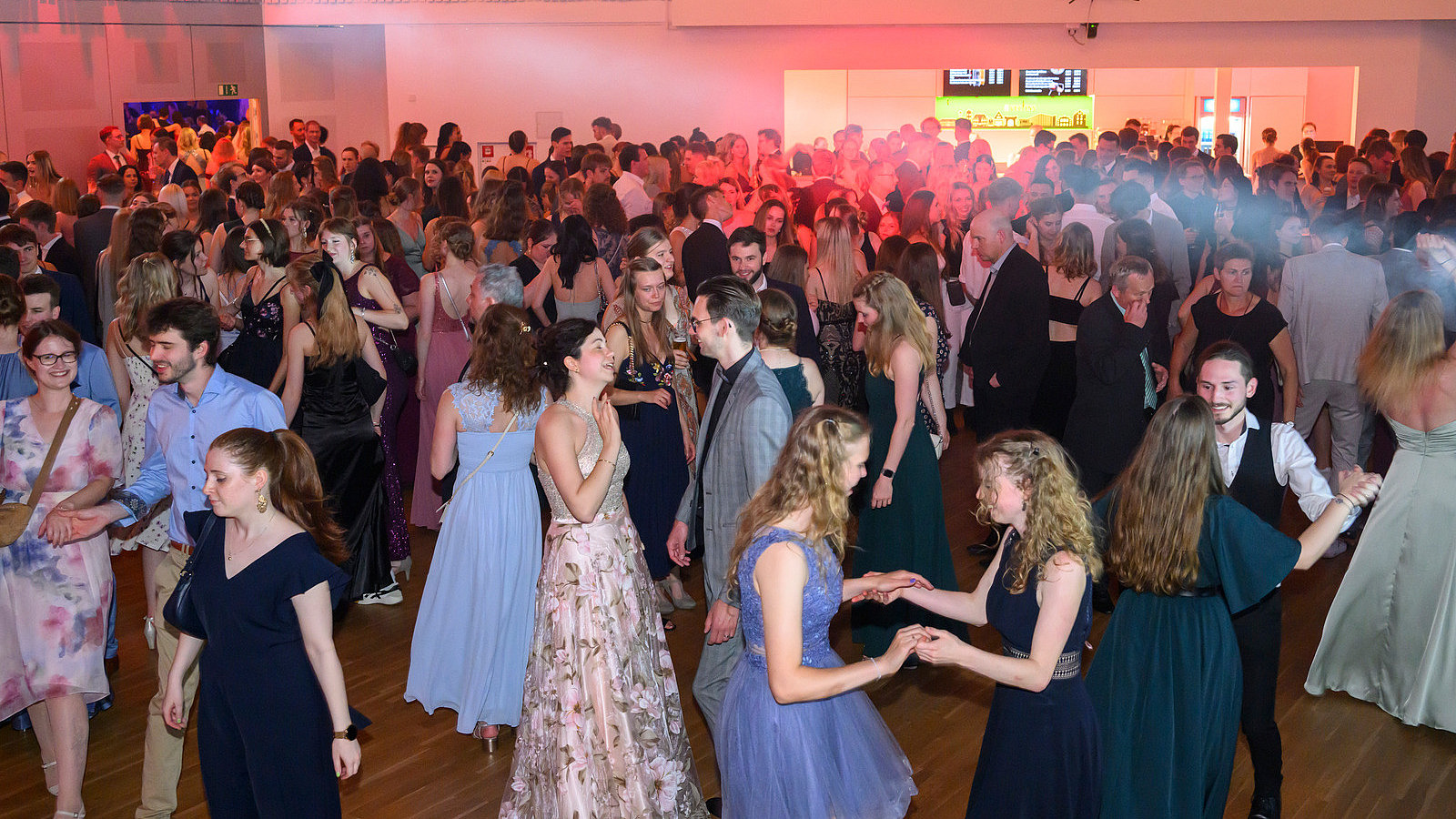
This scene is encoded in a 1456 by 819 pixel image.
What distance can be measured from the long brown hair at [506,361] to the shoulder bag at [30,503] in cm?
134

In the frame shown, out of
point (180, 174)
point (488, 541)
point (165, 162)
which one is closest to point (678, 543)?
point (488, 541)

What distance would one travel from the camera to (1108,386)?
5.38m

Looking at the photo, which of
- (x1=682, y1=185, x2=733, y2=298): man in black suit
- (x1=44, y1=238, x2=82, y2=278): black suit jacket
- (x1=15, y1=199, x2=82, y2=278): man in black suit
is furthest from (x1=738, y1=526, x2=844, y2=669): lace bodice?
(x1=44, y1=238, x2=82, y2=278): black suit jacket

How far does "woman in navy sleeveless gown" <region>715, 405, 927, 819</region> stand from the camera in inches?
112

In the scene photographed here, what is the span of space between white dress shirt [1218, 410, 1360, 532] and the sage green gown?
1116 millimetres

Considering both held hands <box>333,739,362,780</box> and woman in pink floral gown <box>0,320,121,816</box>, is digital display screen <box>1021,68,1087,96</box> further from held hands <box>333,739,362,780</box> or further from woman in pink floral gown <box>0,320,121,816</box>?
held hands <box>333,739,362,780</box>

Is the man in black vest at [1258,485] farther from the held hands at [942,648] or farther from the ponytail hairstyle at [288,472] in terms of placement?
the ponytail hairstyle at [288,472]

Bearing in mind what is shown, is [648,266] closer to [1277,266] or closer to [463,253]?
[463,253]

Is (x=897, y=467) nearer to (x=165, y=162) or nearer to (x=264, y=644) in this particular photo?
(x=264, y=644)

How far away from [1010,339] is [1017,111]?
10872mm

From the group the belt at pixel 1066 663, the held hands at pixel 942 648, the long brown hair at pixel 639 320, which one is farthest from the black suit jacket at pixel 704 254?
the held hands at pixel 942 648

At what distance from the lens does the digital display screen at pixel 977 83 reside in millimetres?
15836

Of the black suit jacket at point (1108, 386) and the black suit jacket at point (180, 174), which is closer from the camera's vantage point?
the black suit jacket at point (1108, 386)

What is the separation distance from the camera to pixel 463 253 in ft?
21.8
